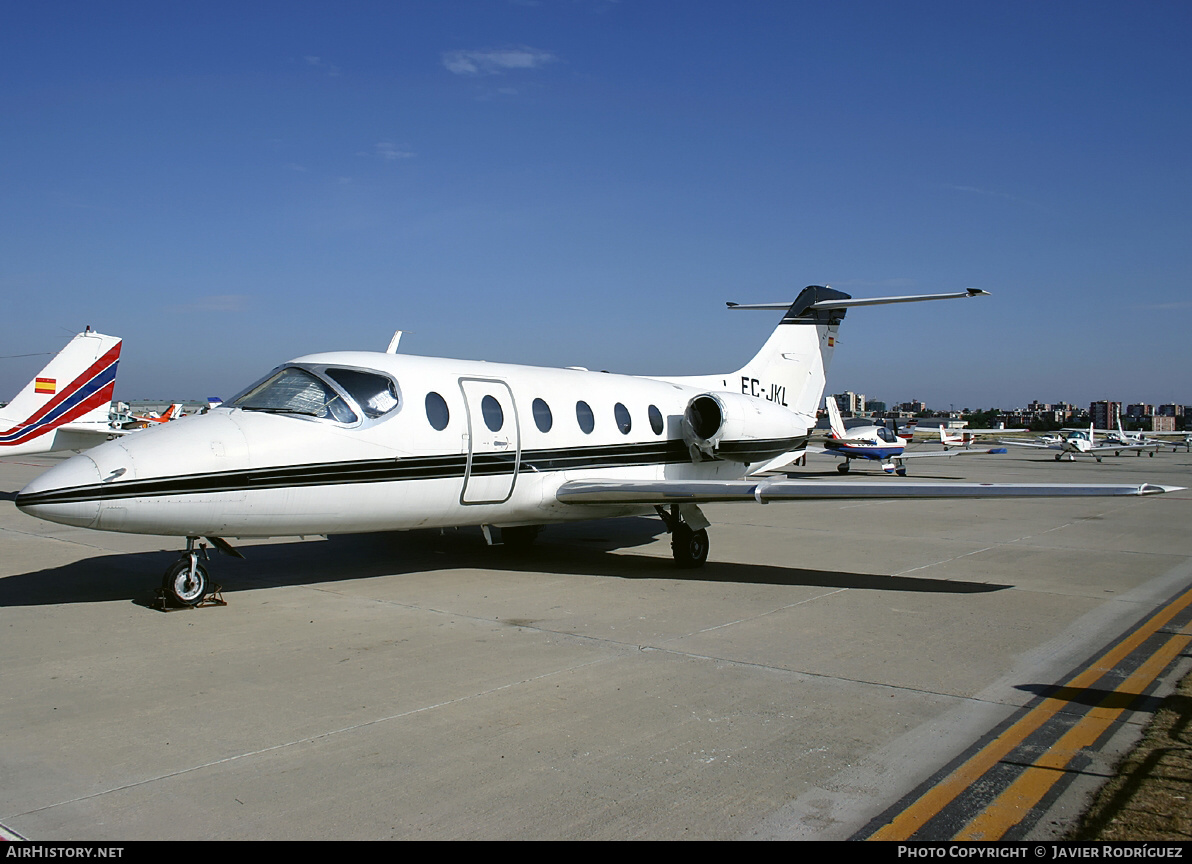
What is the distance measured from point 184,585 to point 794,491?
6284mm

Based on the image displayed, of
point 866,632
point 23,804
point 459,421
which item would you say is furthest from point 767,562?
point 23,804

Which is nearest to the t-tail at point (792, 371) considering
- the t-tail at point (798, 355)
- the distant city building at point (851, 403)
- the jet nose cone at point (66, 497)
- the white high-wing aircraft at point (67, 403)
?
the t-tail at point (798, 355)

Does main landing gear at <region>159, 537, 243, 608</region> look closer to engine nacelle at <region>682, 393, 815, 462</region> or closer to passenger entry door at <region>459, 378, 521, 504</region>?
passenger entry door at <region>459, 378, 521, 504</region>

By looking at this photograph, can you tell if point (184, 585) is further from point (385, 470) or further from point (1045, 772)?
point (1045, 772)

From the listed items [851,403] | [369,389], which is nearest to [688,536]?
[369,389]

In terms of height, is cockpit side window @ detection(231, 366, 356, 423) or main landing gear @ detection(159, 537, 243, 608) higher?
cockpit side window @ detection(231, 366, 356, 423)

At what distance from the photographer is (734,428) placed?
12.5m

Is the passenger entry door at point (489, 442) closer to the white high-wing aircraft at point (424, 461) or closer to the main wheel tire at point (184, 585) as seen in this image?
the white high-wing aircraft at point (424, 461)

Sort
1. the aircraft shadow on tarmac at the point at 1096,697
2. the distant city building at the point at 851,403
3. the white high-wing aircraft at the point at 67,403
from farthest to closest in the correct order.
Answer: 1. the distant city building at the point at 851,403
2. the white high-wing aircraft at the point at 67,403
3. the aircraft shadow on tarmac at the point at 1096,697

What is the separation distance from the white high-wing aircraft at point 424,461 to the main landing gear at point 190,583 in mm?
20

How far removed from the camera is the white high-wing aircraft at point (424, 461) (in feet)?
24.0

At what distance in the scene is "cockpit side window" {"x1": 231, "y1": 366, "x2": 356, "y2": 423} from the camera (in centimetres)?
825

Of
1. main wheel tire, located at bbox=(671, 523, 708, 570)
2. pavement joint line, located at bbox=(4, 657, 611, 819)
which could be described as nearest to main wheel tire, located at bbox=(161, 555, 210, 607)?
pavement joint line, located at bbox=(4, 657, 611, 819)

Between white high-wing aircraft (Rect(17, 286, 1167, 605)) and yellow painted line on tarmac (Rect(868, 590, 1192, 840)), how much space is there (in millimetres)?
1981
